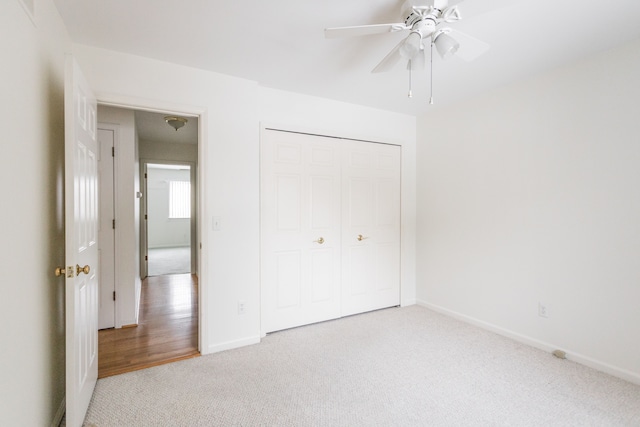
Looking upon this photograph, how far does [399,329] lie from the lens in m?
3.10

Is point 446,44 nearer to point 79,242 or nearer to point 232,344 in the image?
point 79,242

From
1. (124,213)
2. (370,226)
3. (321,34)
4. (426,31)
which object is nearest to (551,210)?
(370,226)

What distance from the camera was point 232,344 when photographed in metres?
2.66

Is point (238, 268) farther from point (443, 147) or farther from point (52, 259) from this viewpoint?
point (443, 147)

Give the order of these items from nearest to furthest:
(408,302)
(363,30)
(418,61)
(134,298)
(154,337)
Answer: (363,30)
(418,61)
(154,337)
(134,298)
(408,302)

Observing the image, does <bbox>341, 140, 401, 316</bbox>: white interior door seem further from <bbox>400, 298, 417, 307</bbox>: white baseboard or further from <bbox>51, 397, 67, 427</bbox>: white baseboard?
<bbox>51, 397, 67, 427</bbox>: white baseboard

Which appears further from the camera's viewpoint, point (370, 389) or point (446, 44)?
point (370, 389)

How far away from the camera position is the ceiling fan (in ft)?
4.98

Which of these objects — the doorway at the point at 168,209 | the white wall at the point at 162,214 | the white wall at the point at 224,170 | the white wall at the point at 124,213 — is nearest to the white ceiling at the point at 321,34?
the white wall at the point at 224,170

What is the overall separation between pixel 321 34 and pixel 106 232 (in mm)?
2977

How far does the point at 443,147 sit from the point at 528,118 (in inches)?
37.3

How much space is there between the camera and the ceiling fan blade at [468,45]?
1599 millimetres

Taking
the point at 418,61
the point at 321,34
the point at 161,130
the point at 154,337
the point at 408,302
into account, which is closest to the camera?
the point at 418,61

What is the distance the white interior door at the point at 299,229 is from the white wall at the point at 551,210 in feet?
4.63
